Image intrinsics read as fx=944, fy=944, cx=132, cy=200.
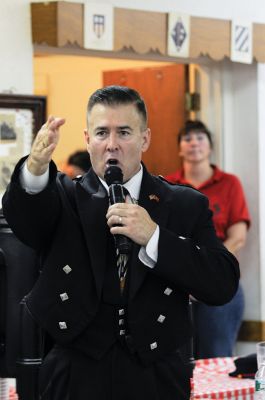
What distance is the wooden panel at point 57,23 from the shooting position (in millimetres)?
4723

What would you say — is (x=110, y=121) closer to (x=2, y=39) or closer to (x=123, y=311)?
(x=123, y=311)

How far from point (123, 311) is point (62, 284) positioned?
15cm

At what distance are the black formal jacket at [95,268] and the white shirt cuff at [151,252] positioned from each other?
0.01 meters

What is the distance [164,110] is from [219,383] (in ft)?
11.0

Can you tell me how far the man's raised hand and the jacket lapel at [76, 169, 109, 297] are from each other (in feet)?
0.55

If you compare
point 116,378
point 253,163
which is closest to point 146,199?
point 116,378

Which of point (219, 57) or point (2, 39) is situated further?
point (219, 57)

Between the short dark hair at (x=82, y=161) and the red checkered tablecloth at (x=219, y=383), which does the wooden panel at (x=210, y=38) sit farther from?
the red checkered tablecloth at (x=219, y=383)

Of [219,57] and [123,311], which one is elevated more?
[219,57]

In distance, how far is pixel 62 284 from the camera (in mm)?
2111

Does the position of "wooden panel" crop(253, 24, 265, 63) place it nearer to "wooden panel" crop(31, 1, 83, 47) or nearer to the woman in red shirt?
the woman in red shirt

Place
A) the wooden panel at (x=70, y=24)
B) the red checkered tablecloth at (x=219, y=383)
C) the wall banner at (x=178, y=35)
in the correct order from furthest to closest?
the wall banner at (x=178, y=35)
the wooden panel at (x=70, y=24)
the red checkered tablecloth at (x=219, y=383)

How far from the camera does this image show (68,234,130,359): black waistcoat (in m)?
2.09

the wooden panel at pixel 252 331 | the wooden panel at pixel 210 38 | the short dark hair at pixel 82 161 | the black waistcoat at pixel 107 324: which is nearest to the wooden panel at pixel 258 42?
the wooden panel at pixel 210 38
